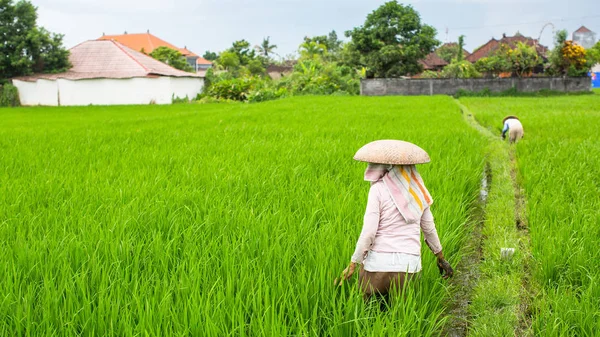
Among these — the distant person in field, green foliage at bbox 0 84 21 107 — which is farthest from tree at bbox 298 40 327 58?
the distant person in field

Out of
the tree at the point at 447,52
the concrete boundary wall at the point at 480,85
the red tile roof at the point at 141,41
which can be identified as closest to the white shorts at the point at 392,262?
the concrete boundary wall at the point at 480,85

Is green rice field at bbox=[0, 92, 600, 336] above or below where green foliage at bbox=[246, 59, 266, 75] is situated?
A: below

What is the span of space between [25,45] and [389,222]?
25.6 metres

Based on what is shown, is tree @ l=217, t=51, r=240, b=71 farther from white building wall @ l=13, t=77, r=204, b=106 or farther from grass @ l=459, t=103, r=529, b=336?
grass @ l=459, t=103, r=529, b=336

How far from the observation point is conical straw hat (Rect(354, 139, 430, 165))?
1.43 meters

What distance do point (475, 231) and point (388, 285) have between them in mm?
1624

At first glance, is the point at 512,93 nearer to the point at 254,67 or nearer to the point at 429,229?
the point at 254,67

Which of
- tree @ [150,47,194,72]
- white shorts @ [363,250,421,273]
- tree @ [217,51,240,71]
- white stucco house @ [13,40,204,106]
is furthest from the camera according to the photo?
tree @ [217,51,240,71]

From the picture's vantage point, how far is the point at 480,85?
24.0m

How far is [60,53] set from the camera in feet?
78.3

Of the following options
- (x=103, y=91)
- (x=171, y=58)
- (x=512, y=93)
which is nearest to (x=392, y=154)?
(x=103, y=91)

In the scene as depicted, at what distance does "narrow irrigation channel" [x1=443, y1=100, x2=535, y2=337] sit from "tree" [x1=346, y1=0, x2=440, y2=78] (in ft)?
85.4

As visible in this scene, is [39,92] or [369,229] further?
[39,92]

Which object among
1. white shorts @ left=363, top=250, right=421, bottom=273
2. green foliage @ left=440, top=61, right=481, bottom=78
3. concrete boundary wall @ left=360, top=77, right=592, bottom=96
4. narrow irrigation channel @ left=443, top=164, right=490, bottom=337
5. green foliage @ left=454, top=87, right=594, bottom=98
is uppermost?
green foliage @ left=440, top=61, right=481, bottom=78
